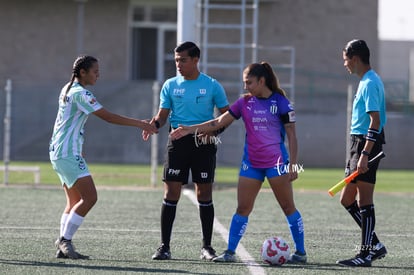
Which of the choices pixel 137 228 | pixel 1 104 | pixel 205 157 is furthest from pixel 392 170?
pixel 205 157

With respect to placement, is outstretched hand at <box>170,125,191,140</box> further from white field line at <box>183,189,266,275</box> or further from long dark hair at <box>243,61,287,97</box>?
white field line at <box>183,189,266,275</box>

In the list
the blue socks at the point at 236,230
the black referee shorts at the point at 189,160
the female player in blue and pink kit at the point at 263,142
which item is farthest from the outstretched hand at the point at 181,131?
the blue socks at the point at 236,230

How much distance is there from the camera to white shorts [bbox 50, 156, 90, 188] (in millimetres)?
9648

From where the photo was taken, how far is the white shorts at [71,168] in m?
9.65

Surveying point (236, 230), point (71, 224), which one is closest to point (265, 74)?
point (236, 230)

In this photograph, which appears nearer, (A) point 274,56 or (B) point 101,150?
(B) point 101,150

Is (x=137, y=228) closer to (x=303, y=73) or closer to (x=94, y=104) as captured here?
(x=94, y=104)

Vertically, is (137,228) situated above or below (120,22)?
below

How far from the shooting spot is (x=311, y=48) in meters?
33.3

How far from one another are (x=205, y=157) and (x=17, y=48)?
24.0m

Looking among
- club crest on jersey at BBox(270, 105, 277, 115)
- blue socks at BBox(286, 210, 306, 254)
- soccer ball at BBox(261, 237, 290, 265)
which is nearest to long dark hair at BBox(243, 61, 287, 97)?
club crest on jersey at BBox(270, 105, 277, 115)

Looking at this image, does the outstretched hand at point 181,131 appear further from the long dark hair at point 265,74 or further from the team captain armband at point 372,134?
the team captain armband at point 372,134

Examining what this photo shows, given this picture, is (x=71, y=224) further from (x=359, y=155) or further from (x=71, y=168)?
(x=359, y=155)

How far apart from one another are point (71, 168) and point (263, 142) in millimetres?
1896
